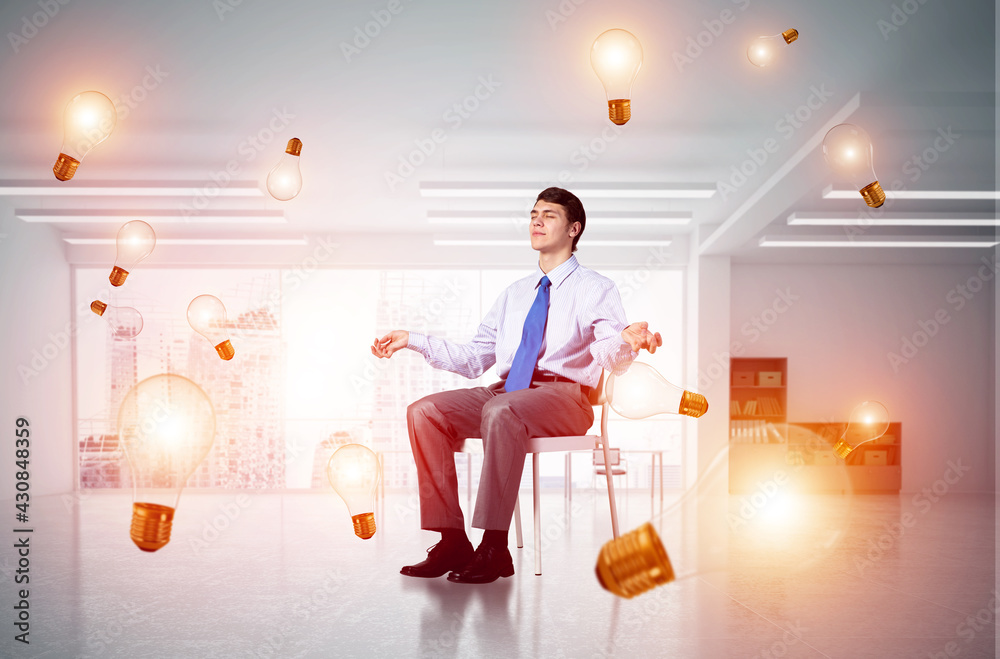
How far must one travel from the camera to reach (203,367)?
901cm

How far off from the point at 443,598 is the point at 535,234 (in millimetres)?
1261

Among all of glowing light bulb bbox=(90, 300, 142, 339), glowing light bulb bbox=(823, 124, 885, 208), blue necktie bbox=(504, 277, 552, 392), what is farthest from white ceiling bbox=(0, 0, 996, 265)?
blue necktie bbox=(504, 277, 552, 392)

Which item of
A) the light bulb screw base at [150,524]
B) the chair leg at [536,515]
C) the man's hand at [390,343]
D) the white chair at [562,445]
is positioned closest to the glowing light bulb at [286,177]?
the man's hand at [390,343]

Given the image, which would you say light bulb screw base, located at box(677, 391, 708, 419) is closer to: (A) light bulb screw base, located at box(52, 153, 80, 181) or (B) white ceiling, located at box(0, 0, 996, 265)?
(A) light bulb screw base, located at box(52, 153, 80, 181)

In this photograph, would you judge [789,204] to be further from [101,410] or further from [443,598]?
[101,410]

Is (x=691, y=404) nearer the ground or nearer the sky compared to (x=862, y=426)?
nearer the sky

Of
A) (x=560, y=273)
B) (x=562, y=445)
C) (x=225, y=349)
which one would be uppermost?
(x=560, y=273)

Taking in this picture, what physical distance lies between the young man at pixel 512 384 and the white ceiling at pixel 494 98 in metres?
1.80

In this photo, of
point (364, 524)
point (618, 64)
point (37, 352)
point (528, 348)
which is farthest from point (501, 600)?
point (37, 352)

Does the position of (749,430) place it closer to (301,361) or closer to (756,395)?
(756,395)

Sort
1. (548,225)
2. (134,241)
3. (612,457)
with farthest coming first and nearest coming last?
(612,457), (134,241), (548,225)

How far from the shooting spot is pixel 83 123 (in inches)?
79.2

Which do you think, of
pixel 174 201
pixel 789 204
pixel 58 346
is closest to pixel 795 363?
pixel 789 204

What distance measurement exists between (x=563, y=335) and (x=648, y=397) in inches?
22.7
